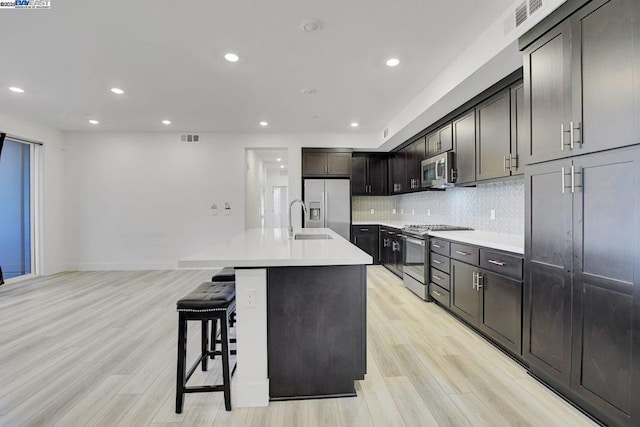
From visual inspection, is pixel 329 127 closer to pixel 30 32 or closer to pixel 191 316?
pixel 30 32

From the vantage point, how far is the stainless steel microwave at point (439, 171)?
12.4 ft

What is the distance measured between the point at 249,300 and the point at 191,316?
1.12 feet

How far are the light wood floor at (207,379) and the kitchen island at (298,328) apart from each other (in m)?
0.11

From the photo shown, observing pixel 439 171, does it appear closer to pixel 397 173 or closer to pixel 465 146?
pixel 465 146

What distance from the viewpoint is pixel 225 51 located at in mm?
2883

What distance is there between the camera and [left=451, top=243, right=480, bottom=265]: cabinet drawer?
9.27 feet

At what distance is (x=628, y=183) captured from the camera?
4.86 ft

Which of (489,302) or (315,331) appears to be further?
(489,302)

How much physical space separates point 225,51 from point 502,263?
311cm

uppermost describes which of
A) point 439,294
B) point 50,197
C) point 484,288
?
point 50,197

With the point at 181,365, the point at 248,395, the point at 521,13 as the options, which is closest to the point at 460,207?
the point at 521,13

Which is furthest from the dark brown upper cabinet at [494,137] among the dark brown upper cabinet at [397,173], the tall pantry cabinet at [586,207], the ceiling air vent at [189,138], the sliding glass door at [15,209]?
the sliding glass door at [15,209]

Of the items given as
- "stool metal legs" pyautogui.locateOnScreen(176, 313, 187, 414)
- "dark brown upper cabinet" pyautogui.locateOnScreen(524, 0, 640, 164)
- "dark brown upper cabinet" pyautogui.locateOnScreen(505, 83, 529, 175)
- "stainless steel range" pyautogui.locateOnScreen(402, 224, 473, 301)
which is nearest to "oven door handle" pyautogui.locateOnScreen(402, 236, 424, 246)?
Answer: "stainless steel range" pyautogui.locateOnScreen(402, 224, 473, 301)

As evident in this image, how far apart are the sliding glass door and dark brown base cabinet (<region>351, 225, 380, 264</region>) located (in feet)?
19.3
